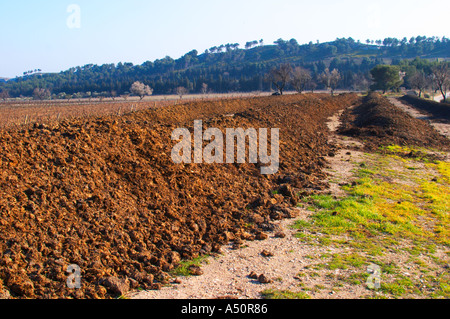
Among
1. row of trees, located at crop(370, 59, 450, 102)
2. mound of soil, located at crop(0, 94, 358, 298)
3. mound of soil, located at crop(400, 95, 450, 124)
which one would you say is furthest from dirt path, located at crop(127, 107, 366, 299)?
row of trees, located at crop(370, 59, 450, 102)

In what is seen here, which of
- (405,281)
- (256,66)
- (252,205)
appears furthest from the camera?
(256,66)

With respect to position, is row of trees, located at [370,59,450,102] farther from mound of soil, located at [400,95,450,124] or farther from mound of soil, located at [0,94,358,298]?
mound of soil, located at [0,94,358,298]

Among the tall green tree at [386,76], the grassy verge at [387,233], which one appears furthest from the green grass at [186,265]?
the tall green tree at [386,76]

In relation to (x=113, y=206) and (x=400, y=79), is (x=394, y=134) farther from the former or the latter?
(x=400, y=79)

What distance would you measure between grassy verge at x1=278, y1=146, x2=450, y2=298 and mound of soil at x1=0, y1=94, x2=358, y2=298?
1031 millimetres

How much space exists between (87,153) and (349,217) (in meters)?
5.93

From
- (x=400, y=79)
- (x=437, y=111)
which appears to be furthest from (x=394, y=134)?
(x=400, y=79)

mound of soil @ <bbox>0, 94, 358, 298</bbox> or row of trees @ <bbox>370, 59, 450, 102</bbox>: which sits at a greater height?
row of trees @ <bbox>370, 59, 450, 102</bbox>

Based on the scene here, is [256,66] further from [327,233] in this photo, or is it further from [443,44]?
[327,233]

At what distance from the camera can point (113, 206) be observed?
6.73m

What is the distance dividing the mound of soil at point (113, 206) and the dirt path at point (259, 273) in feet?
1.11

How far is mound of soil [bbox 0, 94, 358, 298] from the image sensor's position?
16.8 feet

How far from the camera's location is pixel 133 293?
5.09m

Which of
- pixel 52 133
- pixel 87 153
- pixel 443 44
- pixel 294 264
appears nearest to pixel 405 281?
pixel 294 264
